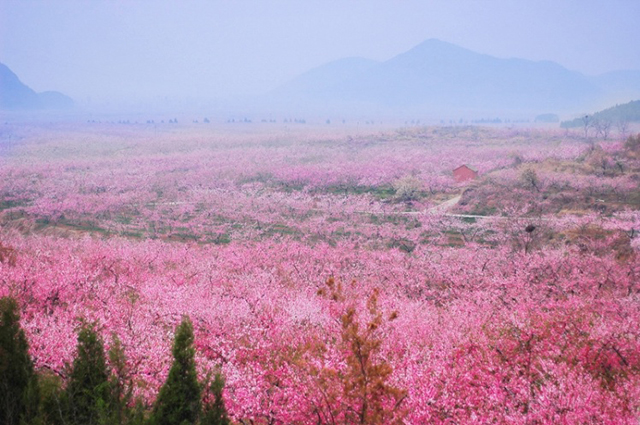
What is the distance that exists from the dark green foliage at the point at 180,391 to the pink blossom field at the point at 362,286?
5.02 feet

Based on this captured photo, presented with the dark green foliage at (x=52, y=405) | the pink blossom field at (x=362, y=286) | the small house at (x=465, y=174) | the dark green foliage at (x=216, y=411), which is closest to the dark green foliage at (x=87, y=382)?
the dark green foliage at (x=52, y=405)

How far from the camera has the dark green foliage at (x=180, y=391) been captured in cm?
965

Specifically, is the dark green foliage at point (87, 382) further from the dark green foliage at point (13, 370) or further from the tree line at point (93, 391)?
the dark green foliage at point (13, 370)

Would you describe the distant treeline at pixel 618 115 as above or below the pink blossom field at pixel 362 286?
above

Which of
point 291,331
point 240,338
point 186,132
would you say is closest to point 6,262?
point 240,338

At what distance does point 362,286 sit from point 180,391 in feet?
49.0

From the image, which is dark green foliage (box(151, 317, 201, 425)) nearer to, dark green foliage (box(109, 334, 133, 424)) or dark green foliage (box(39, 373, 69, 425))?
dark green foliage (box(109, 334, 133, 424))

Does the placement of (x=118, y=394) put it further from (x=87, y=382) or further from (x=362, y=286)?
(x=362, y=286)

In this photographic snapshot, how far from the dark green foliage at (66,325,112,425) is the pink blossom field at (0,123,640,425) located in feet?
3.60

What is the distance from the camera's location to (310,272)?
2577 cm

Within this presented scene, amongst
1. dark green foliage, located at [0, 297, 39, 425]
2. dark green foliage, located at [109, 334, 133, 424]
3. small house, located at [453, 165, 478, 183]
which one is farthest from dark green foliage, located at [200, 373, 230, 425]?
small house, located at [453, 165, 478, 183]

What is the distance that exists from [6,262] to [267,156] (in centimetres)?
7938

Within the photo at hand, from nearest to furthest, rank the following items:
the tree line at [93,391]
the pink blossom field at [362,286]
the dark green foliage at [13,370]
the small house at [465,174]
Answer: the tree line at [93,391], the dark green foliage at [13,370], the pink blossom field at [362,286], the small house at [465,174]

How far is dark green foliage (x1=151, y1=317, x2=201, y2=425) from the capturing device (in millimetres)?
9648
